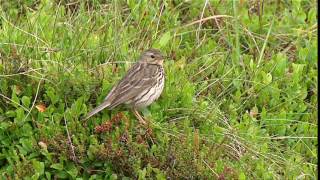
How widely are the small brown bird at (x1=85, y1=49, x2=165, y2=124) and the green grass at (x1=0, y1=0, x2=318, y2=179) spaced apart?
11 cm

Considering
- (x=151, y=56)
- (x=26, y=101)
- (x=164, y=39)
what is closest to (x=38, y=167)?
(x=26, y=101)

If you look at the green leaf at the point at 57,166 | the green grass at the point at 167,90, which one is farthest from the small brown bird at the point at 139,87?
the green leaf at the point at 57,166

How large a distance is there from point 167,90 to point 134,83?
0.32 metres

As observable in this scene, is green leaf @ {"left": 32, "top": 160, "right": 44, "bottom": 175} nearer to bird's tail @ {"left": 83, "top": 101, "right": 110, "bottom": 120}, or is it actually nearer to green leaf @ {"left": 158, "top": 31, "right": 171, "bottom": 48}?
bird's tail @ {"left": 83, "top": 101, "right": 110, "bottom": 120}

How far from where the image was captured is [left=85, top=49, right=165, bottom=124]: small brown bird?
752 centimetres

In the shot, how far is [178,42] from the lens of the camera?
Result: 9078mm

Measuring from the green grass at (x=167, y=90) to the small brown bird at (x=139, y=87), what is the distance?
108 mm

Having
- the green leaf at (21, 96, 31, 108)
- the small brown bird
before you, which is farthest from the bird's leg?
the green leaf at (21, 96, 31, 108)

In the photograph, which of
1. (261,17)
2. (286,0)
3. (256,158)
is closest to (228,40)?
(261,17)

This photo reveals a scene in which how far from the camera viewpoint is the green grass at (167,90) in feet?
23.6

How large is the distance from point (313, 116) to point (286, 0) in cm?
216

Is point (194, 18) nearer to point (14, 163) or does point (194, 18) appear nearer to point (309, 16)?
point (309, 16)

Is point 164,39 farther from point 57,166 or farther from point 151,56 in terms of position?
point 57,166

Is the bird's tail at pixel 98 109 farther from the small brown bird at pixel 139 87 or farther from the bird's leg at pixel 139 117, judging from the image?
the bird's leg at pixel 139 117
